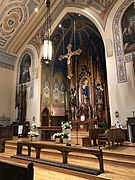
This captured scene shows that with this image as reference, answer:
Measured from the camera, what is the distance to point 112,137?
5.72m

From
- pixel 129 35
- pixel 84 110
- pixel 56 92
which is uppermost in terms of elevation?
pixel 129 35

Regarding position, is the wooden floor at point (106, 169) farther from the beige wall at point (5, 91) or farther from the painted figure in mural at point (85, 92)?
the beige wall at point (5, 91)

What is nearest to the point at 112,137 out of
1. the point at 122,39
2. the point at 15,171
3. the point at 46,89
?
the point at 15,171

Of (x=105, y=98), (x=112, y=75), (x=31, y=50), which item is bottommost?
(x=105, y=98)

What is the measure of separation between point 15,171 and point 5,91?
475 inches

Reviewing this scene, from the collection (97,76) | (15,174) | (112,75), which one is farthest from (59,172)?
(97,76)

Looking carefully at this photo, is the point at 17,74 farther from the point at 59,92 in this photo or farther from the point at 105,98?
the point at 105,98

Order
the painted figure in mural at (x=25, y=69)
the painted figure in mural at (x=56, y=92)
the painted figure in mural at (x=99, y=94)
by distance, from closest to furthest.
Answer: the painted figure in mural at (x=99, y=94)
the painted figure in mural at (x=25, y=69)
the painted figure in mural at (x=56, y=92)

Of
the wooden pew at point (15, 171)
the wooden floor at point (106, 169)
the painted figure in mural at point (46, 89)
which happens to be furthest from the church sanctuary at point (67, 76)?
the wooden pew at point (15, 171)

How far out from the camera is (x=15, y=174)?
1.89m

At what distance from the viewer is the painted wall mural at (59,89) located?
44.0 feet

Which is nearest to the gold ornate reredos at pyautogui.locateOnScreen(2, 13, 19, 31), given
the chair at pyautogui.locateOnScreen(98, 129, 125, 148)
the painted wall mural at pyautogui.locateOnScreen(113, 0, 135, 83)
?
the painted wall mural at pyautogui.locateOnScreen(113, 0, 135, 83)

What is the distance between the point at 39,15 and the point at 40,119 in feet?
25.0

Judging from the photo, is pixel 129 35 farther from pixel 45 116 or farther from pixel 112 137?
pixel 45 116
